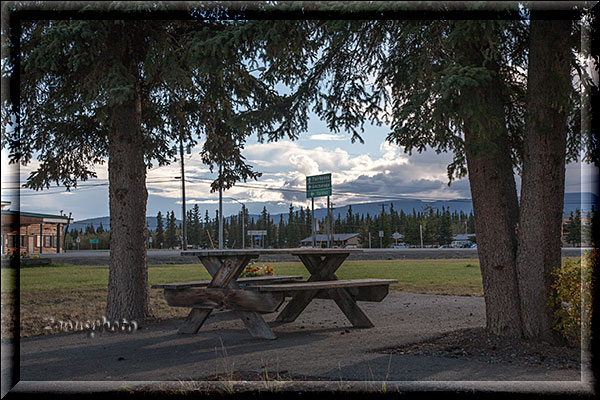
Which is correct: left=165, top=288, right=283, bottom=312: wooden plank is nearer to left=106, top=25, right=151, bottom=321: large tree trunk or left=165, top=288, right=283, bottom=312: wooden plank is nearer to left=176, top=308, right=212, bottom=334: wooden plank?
left=176, top=308, right=212, bottom=334: wooden plank

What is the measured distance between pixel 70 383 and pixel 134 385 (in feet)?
2.49

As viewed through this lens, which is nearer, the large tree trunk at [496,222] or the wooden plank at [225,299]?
the large tree trunk at [496,222]

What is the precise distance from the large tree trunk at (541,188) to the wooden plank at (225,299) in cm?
310

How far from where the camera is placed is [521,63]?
30.0 ft

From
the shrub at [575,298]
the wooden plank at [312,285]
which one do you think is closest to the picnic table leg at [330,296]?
the wooden plank at [312,285]

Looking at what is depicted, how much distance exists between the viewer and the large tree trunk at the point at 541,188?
710 cm

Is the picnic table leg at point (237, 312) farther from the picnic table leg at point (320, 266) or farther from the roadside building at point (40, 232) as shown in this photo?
Result: the roadside building at point (40, 232)

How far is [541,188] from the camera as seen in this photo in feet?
23.6

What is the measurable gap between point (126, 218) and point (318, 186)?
478 inches

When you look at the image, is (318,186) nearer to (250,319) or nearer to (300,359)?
(250,319)

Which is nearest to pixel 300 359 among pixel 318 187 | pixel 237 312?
pixel 237 312

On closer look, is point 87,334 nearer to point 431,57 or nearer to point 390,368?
point 390,368

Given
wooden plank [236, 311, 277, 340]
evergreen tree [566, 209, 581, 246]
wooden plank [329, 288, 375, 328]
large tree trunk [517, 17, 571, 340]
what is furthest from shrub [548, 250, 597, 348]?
evergreen tree [566, 209, 581, 246]

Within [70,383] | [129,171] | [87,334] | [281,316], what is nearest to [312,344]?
[281,316]
